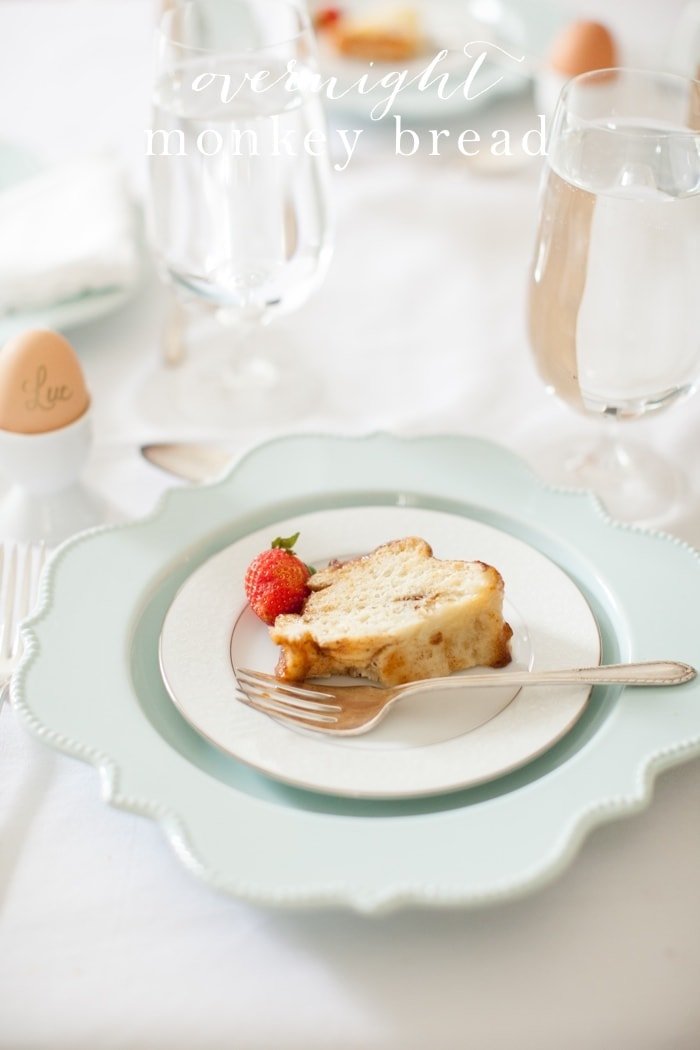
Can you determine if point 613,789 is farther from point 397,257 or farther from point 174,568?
point 397,257

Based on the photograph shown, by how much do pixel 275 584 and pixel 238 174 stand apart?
446mm

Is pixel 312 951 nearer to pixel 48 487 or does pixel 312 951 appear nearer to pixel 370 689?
pixel 370 689

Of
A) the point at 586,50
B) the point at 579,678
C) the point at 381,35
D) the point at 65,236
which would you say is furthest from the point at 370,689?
the point at 381,35

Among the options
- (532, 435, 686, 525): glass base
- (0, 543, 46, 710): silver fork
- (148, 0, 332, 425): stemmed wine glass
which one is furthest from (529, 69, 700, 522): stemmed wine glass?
(0, 543, 46, 710): silver fork

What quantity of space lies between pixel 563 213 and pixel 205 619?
43cm

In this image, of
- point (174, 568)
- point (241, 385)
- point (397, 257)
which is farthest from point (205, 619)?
point (397, 257)

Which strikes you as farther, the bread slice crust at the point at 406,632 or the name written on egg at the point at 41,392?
the name written on egg at the point at 41,392

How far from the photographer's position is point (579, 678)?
2.23 feet

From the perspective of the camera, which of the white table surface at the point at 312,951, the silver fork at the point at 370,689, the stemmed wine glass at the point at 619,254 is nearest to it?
the white table surface at the point at 312,951

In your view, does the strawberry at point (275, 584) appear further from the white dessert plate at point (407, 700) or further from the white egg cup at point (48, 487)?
the white egg cup at point (48, 487)

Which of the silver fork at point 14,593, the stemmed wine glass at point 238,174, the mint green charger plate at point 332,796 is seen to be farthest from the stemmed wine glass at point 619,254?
the silver fork at point 14,593

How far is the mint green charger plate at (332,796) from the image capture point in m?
0.56

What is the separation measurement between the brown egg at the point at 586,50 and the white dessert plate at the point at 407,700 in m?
0.80

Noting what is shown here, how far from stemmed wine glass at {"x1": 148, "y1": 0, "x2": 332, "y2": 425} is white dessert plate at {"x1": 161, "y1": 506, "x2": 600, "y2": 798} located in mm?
302
